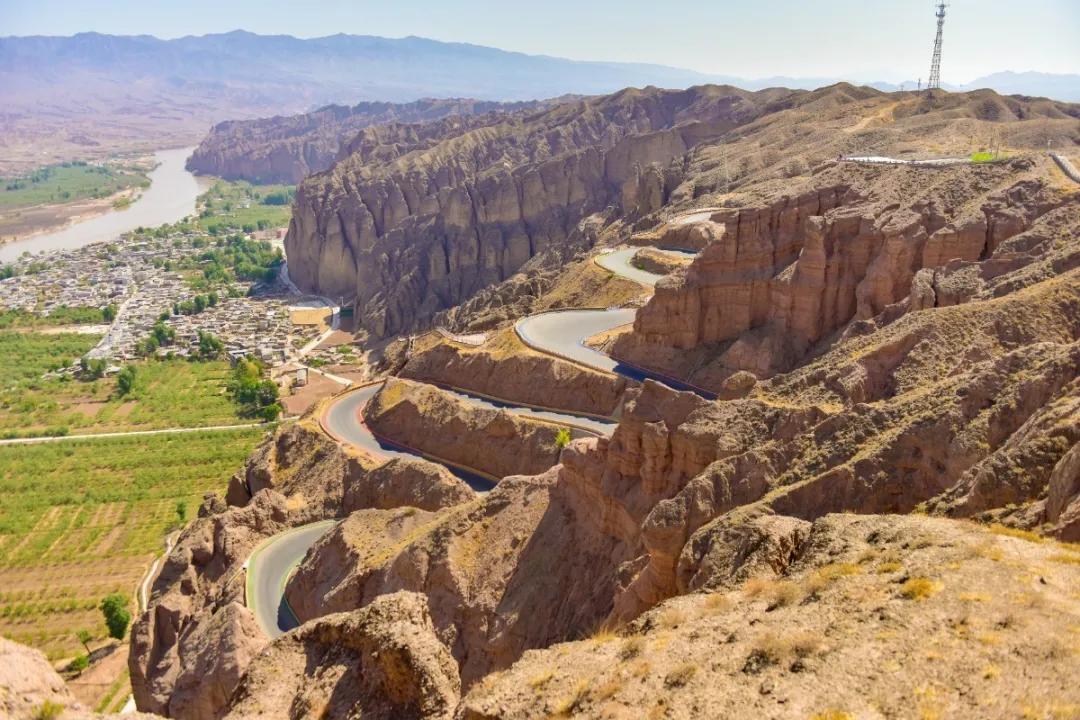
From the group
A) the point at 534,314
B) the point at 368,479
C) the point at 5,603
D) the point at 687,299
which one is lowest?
the point at 5,603

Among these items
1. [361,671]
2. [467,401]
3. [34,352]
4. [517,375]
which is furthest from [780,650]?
[34,352]

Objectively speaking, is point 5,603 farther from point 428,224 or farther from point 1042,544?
point 428,224

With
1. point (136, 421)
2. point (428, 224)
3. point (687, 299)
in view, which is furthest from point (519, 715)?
point (428, 224)

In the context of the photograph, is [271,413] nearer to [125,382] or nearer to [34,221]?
[125,382]

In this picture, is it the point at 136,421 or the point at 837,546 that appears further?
the point at 136,421

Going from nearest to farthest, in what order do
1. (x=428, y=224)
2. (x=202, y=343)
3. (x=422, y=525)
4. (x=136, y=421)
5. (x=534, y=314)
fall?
1. (x=422, y=525)
2. (x=534, y=314)
3. (x=136, y=421)
4. (x=202, y=343)
5. (x=428, y=224)

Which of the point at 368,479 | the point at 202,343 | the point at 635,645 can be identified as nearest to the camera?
the point at 635,645

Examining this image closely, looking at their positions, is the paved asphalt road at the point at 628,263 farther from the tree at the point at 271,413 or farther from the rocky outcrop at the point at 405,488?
the tree at the point at 271,413
